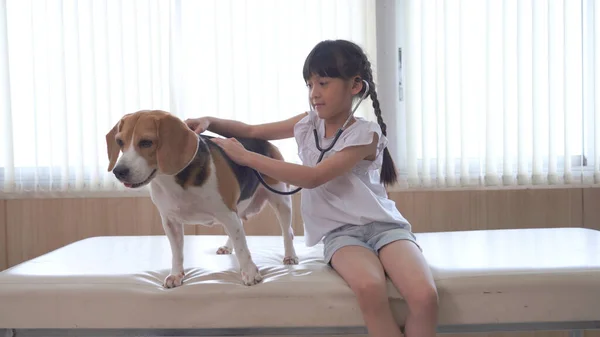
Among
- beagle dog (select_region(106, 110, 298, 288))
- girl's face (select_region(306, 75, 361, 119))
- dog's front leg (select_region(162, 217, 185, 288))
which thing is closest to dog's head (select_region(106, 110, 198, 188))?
beagle dog (select_region(106, 110, 298, 288))

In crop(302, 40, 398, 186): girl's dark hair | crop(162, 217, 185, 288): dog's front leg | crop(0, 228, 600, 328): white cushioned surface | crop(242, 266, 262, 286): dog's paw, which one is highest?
crop(302, 40, 398, 186): girl's dark hair

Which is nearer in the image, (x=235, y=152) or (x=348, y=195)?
(x=235, y=152)

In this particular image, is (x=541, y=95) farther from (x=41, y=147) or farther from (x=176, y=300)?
(x=41, y=147)

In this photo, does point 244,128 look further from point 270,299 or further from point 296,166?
point 270,299

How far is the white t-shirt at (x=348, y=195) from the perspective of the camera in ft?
4.78

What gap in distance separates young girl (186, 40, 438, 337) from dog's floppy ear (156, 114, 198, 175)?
0.13 metres

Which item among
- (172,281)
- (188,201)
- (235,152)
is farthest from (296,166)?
(172,281)

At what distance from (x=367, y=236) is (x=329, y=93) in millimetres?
416

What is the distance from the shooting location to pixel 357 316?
1.28m

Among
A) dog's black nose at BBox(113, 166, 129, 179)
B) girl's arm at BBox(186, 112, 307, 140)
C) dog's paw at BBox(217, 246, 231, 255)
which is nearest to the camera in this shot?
dog's black nose at BBox(113, 166, 129, 179)

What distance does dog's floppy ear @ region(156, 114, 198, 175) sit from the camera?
1.22 m

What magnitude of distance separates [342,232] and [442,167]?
987 millimetres

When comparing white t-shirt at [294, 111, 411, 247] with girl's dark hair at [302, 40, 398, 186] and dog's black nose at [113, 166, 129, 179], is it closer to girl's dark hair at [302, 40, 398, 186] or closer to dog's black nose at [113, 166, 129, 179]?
girl's dark hair at [302, 40, 398, 186]

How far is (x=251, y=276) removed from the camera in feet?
4.31
